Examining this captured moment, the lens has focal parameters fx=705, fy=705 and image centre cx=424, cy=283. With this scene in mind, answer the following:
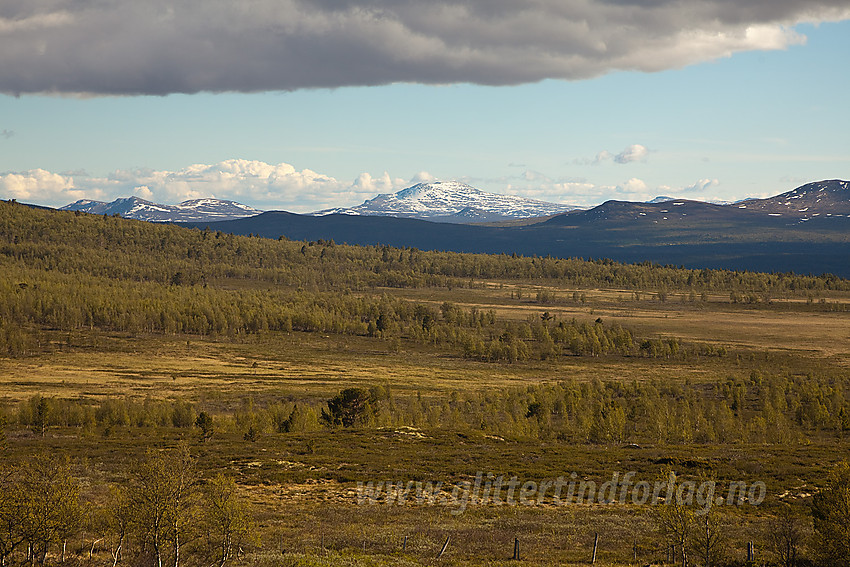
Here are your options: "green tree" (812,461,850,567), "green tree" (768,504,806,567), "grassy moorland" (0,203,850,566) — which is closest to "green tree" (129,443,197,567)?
"grassy moorland" (0,203,850,566)

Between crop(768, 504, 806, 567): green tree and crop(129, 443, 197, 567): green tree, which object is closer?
crop(129, 443, 197, 567): green tree

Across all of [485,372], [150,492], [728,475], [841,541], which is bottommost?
[485,372]

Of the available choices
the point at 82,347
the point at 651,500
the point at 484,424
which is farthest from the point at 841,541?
the point at 82,347

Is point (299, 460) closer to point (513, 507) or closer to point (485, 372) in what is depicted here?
point (513, 507)

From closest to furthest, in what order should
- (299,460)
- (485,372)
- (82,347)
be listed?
(299,460), (485,372), (82,347)

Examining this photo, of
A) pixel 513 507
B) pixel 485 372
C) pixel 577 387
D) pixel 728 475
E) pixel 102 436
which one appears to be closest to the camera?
pixel 513 507

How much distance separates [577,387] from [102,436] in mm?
80996

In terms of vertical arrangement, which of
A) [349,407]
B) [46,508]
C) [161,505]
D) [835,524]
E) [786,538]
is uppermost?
[161,505]

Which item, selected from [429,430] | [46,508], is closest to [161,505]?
[46,508]

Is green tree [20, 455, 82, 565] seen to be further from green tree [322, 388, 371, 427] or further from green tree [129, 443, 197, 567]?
green tree [322, 388, 371, 427]

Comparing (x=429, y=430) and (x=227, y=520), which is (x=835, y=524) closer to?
(x=227, y=520)

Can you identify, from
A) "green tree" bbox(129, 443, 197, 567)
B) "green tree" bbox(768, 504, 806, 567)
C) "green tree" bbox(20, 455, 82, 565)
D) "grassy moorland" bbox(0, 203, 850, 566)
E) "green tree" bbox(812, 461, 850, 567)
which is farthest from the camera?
"grassy moorland" bbox(0, 203, 850, 566)

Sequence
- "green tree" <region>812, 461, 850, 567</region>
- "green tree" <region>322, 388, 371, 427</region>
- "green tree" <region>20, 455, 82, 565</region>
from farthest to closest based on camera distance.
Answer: "green tree" <region>322, 388, 371, 427</region> → "green tree" <region>20, 455, 82, 565</region> → "green tree" <region>812, 461, 850, 567</region>

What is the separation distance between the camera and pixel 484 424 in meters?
102
